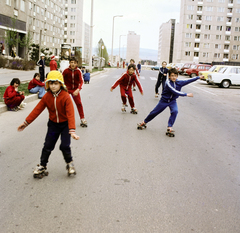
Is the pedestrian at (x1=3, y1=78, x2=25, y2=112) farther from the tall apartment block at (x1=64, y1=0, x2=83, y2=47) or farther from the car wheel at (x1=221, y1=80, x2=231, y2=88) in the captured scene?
the tall apartment block at (x1=64, y1=0, x2=83, y2=47)

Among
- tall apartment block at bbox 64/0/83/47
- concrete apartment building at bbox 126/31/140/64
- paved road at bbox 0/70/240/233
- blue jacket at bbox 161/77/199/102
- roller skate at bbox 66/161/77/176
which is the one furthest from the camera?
Result: concrete apartment building at bbox 126/31/140/64

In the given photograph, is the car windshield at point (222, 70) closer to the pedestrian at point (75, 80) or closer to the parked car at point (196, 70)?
the parked car at point (196, 70)

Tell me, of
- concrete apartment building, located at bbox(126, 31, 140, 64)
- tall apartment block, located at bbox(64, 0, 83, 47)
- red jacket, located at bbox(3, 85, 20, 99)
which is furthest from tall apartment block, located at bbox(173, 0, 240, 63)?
red jacket, located at bbox(3, 85, 20, 99)

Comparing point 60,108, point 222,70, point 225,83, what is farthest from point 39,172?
point 222,70

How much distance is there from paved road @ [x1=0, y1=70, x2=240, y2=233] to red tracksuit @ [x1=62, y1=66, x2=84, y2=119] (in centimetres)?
70

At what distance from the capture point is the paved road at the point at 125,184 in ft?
9.53

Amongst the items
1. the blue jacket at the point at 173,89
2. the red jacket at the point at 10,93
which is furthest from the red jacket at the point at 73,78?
the red jacket at the point at 10,93

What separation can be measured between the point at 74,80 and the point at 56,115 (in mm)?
3402

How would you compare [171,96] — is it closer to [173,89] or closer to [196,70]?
[173,89]

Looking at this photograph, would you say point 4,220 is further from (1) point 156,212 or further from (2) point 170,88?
(2) point 170,88

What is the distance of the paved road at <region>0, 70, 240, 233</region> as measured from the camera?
2904mm

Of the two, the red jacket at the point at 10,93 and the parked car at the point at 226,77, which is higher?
the parked car at the point at 226,77

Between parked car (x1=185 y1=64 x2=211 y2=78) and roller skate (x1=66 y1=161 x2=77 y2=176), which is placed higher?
parked car (x1=185 y1=64 x2=211 y2=78)

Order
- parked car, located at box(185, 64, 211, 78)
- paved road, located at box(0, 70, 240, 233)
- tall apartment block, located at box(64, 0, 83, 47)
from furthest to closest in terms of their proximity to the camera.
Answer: tall apartment block, located at box(64, 0, 83, 47) < parked car, located at box(185, 64, 211, 78) < paved road, located at box(0, 70, 240, 233)
